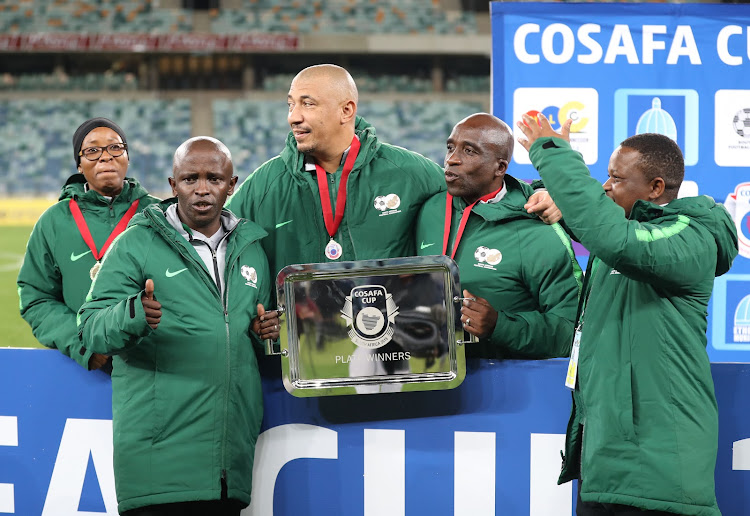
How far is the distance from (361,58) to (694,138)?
20491mm

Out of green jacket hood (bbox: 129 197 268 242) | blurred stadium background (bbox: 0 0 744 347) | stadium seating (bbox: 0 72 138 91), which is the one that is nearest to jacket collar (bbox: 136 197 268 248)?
green jacket hood (bbox: 129 197 268 242)

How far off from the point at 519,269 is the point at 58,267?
178cm

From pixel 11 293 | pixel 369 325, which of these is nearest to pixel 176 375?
pixel 369 325

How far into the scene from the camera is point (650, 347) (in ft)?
7.47

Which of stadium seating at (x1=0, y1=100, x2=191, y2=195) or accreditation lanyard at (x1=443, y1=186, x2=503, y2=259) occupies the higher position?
stadium seating at (x1=0, y1=100, x2=191, y2=195)

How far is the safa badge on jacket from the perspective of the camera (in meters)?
2.65

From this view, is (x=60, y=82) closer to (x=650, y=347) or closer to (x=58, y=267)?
(x=58, y=267)

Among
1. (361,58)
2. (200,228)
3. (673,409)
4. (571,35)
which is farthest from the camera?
(361,58)

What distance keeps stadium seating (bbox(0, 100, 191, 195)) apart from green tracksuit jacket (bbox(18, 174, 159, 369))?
20944 mm

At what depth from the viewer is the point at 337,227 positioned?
10.9 feet

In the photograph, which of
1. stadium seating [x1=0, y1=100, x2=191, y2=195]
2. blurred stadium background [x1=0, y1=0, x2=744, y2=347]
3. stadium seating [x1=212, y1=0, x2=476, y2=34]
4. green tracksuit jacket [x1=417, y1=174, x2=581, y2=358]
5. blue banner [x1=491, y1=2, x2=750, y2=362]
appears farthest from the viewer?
stadium seating [x1=212, y1=0, x2=476, y2=34]

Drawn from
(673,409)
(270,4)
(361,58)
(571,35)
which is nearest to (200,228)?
(673,409)

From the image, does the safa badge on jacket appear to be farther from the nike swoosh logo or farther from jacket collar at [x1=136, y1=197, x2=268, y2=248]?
the nike swoosh logo

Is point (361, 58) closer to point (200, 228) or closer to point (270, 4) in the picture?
point (270, 4)
